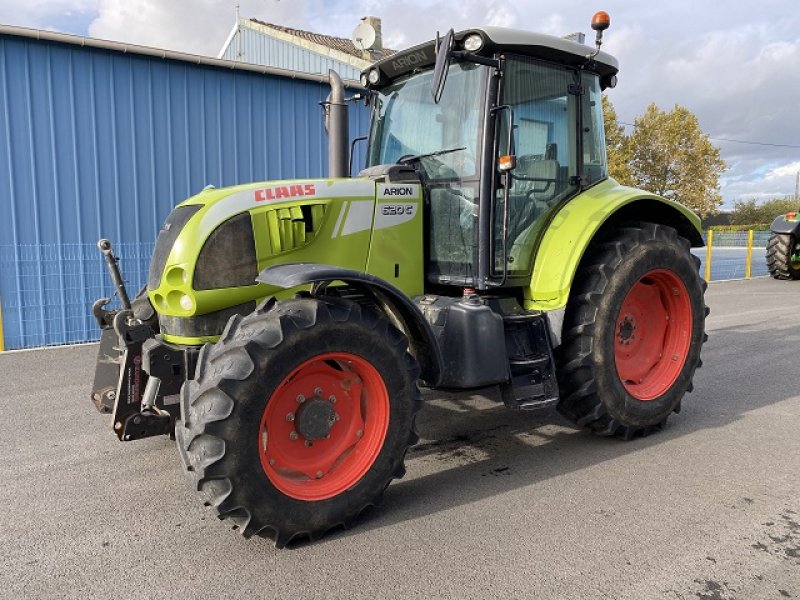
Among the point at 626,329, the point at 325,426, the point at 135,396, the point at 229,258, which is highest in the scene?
the point at 229,258

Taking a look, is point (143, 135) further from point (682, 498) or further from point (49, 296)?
point (682, 498)

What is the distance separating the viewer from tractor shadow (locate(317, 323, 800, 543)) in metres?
3.47

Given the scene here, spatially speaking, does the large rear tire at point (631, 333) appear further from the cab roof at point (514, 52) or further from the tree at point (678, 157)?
the tree at point (678, 157)

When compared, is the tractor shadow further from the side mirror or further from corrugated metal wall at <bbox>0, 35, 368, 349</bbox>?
corrugated metal wall at <bbox>0, 35, 368, 349</bbox>

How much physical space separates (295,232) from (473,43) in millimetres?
1491

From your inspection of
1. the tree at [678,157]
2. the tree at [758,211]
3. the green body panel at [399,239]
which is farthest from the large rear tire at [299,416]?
the tree at [758,211]

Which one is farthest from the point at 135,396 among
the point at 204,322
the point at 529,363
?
the point at 529,363

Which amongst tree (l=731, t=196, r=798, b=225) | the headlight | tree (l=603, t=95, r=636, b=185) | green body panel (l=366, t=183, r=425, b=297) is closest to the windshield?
the headlight

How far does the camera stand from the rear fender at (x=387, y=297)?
291 cm

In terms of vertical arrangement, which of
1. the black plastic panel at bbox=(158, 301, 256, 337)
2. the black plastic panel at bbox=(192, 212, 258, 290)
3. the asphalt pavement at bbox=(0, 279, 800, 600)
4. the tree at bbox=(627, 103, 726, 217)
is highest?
the tree at bbox=(627, 103, 726, 217)

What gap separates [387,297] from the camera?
328 cm

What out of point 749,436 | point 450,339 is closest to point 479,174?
point 450,339

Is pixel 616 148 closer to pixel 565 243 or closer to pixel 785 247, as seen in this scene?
pixel 785 247

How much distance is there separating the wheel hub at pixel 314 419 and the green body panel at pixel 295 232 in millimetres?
652
